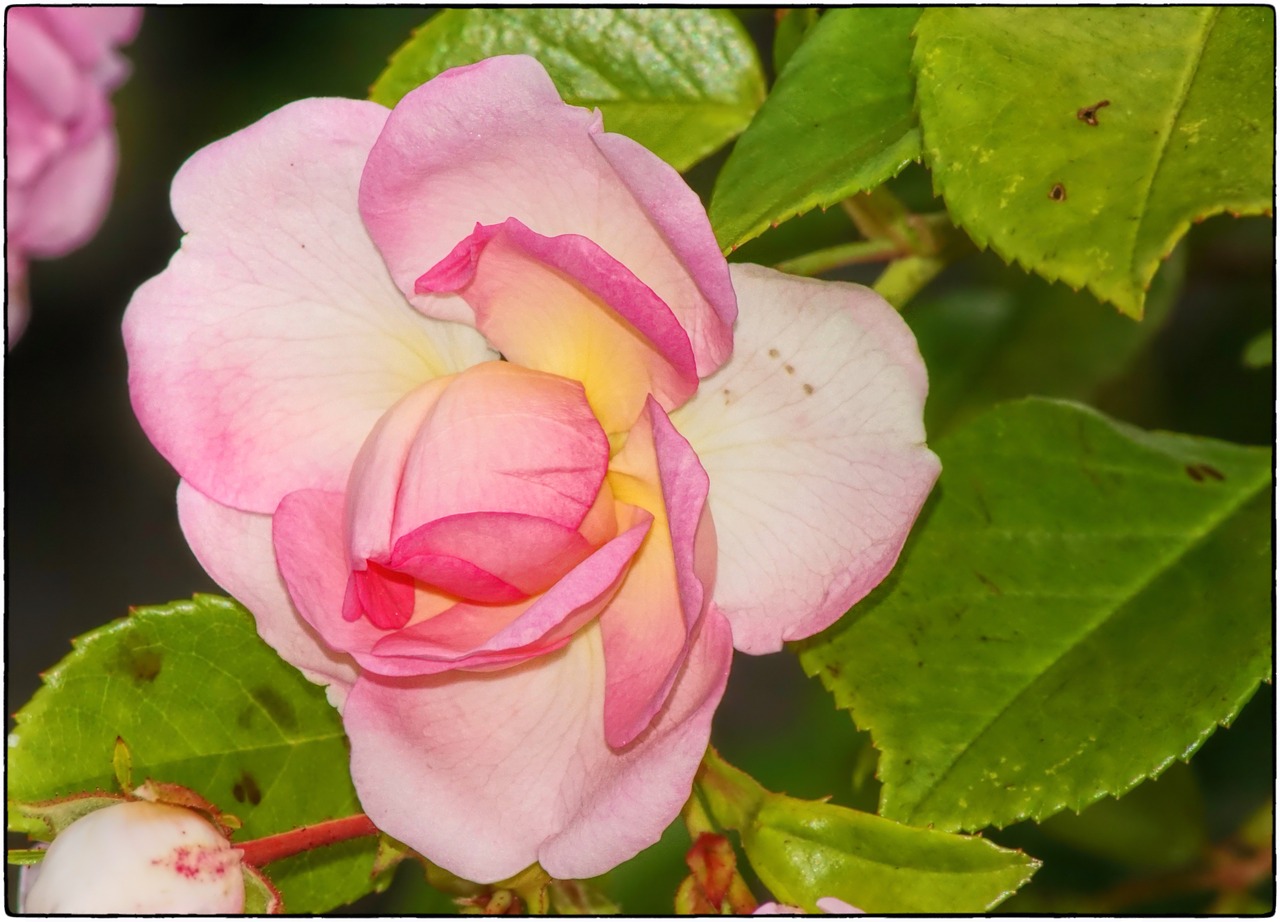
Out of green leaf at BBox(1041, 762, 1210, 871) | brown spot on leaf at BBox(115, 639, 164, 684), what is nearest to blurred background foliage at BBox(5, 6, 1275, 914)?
green leaf at BBox(1041, 762, 1210, 871)

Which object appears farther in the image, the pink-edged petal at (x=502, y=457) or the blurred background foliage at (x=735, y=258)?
the blurred background foliage at (x=735, y=258)

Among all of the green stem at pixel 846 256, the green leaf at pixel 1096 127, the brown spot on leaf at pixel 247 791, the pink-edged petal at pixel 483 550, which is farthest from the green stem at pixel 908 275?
the brown spot on leaf at pixel 247 791

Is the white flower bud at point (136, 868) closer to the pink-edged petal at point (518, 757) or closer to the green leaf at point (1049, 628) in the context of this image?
the pink-edged petal at point (518, 757)

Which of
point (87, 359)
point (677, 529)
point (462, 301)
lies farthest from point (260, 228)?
point (87, 359)

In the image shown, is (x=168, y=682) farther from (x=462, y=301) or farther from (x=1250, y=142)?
(x=1250, y=142)

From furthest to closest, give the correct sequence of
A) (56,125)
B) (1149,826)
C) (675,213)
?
(1149,826) < (56,125) < (675,213)

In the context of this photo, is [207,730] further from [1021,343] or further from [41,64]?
[1021,343]

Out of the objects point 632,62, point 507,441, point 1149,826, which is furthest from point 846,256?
point 1149,826
